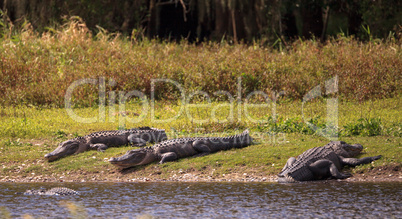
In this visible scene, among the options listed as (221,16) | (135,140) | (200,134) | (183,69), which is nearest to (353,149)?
(200,134)

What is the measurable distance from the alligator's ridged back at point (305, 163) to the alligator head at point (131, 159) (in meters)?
2.22

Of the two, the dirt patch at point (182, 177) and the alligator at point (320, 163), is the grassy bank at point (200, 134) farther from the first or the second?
the alligator at point (320, 163)

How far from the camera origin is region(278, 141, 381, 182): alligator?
24.1 feet

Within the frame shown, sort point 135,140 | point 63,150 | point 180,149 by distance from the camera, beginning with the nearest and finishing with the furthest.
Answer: point 180,149 < point 63,150 < point 135,140

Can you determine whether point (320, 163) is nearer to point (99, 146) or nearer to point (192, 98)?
point (99, 146)

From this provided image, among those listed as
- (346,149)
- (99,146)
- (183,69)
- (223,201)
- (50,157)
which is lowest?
(223,201)

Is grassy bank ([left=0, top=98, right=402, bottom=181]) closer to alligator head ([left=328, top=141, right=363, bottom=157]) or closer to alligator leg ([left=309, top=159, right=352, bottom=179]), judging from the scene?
alligator head ([left=328, top=141, right=363, bottom=157])

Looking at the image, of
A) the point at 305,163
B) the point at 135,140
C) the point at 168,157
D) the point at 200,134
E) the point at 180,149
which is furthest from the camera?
the point at 200,134

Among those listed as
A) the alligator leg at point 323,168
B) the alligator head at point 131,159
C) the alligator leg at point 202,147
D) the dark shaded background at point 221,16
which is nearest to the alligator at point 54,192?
the alligator head at point 131,159

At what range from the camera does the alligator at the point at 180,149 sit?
843cm

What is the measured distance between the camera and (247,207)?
235 inches

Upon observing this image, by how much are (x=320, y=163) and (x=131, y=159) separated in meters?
2.74

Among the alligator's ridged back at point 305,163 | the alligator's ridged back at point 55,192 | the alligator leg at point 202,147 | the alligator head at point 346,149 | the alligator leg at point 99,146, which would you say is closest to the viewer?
the alligator's ridged back at point 55,192

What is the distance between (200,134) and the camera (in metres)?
10.3
